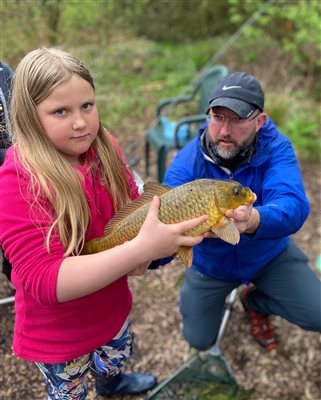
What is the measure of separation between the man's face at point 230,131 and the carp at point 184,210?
1.99 ft

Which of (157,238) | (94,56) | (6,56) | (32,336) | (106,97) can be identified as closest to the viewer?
(157,238)

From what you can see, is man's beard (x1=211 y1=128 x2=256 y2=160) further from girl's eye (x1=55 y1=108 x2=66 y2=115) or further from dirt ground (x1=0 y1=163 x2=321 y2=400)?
dirt ground (x1=0 y1=163 x2=321 y2=400)

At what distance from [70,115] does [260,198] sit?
1.26 meters

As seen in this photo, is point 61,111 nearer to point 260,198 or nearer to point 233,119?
point 233,119

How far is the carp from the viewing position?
1571mm

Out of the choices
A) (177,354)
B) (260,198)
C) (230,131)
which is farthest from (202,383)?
(230,131)

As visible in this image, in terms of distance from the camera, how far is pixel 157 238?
1431 mm

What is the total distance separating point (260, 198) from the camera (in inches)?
94.5

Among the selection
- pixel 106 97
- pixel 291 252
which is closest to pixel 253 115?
pixel 291 252

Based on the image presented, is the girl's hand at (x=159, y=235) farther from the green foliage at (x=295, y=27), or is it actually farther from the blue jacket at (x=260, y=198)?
the green foliage at (x=295, y=27)

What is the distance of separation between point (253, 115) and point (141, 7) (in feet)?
27.9

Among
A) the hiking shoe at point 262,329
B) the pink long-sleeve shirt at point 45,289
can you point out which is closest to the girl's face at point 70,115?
the pink long-sleeve shirt at point 45,289

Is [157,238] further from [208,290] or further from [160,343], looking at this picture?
[160,343]

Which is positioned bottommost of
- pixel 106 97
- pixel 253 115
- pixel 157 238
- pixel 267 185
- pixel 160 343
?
pixel 160 343
